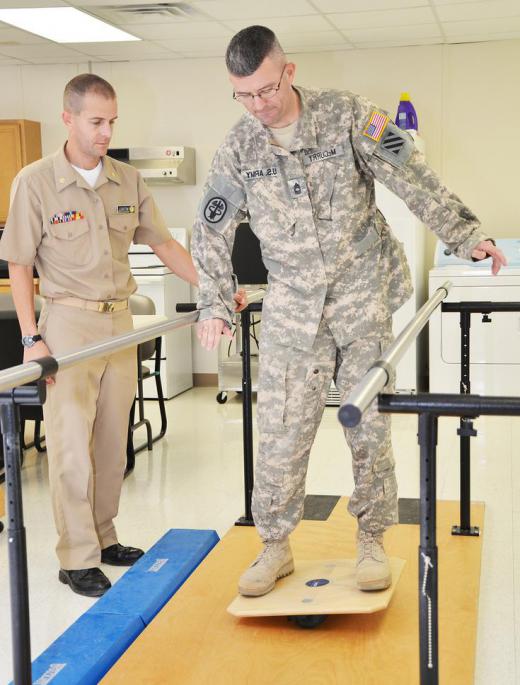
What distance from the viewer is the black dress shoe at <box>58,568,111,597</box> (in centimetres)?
306

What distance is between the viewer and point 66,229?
10.1 ft

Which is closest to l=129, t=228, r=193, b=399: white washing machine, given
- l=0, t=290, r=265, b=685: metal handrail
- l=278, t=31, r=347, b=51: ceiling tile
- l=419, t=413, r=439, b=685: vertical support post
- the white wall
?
the white wall

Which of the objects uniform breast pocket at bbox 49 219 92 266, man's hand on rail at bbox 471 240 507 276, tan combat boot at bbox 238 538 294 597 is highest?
uniform breast pocket at bbox 49 219 92 266

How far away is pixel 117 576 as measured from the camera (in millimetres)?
3246

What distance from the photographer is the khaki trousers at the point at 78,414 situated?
10.1 ft

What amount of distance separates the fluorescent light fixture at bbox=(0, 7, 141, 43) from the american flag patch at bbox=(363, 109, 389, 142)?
346cm

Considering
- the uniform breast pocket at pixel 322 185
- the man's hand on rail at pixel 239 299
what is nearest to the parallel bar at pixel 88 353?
the man's hand on rail at pixel 239 299

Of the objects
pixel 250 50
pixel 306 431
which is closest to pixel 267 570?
pixel 306 431

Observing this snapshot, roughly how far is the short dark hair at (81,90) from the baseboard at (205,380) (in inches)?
176

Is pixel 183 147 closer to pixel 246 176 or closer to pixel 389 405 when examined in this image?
pixel 246 176

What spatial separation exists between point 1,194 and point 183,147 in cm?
150

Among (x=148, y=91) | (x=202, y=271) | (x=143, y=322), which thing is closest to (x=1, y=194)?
(x=148, y=91)

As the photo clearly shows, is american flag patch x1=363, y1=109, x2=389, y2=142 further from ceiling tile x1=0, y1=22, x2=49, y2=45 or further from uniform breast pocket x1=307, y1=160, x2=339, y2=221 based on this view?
ceiling tile x1=0, y1=22, x2=49, y2=45

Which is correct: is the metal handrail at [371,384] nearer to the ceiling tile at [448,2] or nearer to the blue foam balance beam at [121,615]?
the blue foam balance beam at [121,615]
